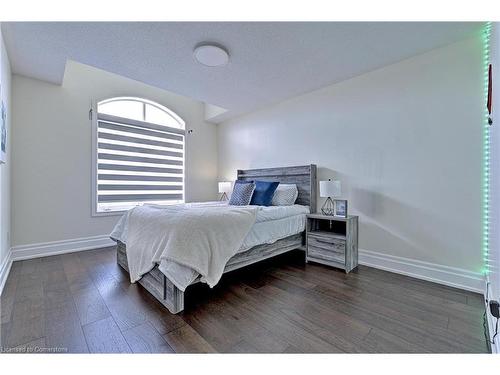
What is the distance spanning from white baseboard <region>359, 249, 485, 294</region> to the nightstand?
200mm

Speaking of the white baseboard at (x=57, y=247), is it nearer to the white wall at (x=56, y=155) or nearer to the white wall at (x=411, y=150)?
the white wall at (x=56, y=155)

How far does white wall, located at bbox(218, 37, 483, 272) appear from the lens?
2084 millimetres

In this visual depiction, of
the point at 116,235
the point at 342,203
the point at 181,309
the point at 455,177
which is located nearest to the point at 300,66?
the point at 342,203

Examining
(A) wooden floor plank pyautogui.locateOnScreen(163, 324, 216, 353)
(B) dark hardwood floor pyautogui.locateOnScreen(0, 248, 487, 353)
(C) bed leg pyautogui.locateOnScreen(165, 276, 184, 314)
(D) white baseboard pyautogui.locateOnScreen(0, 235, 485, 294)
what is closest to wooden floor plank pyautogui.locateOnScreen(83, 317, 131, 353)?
(B) dark hardwood floor pyautogui.locateOnScreen(0, 248, 487, 353)

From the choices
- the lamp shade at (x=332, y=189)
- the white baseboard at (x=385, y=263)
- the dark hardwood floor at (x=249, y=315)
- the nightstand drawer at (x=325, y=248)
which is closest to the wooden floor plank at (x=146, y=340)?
the dark hardwood floor at (x=249, y=315)

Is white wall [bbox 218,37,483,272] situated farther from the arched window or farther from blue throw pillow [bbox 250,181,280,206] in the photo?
the arched window

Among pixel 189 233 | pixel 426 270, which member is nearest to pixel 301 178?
pixel 426 270

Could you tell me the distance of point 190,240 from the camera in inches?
66.3

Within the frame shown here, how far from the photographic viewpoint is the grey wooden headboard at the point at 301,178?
318cm

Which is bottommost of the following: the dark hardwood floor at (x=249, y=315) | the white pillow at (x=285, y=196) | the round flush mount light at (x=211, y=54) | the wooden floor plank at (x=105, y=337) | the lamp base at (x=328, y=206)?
the dark hardwood floor at (x=249, y=315)

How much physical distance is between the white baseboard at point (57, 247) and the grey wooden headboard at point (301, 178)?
2.84 meters

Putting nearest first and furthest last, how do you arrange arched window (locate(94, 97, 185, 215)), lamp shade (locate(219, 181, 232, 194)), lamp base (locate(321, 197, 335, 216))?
1. lamp base (locate(321, 197, 335, 216))
2. arched window (locate(94, 97, 185, 215))
3. lamp shade (locate(219, 181, 232, 194))

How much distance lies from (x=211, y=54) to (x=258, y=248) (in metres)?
2.10
